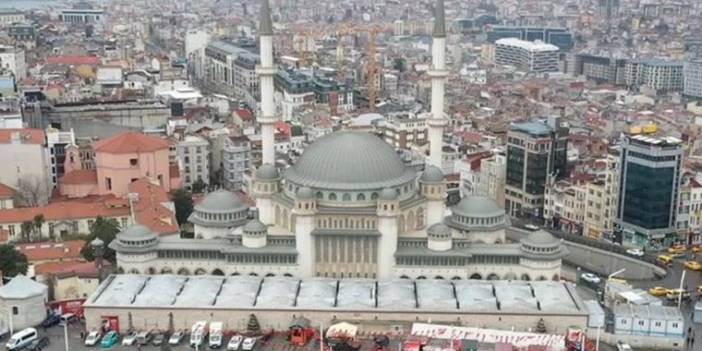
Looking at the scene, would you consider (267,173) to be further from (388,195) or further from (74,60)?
(74,60)

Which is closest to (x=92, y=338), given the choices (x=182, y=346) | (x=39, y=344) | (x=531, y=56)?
(x=39, y=344)

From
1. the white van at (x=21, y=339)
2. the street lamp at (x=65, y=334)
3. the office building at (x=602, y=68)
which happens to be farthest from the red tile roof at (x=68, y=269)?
the office building at (x=602, y=68)

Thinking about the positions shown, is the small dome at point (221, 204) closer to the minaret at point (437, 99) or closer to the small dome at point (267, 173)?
the small dome at point (267, 173)

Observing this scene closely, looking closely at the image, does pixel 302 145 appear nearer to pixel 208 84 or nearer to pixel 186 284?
pixel 186 284

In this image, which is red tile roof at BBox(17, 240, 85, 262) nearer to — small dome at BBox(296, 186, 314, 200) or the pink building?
the pink building

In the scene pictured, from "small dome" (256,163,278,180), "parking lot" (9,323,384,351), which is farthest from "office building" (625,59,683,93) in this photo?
"parking lot" (9,323,384,351)

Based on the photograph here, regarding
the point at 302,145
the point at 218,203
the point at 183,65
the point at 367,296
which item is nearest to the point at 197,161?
the point at 302,145

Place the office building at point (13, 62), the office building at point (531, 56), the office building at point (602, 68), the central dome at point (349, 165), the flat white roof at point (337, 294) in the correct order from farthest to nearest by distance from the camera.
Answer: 1. the office building at point (531, 56)
2. the office building at point (602, 68)
3. the office building at point (13, 62)
4. the central dome at point (349, 165)
5. the flat white roof at point (337, 294)
